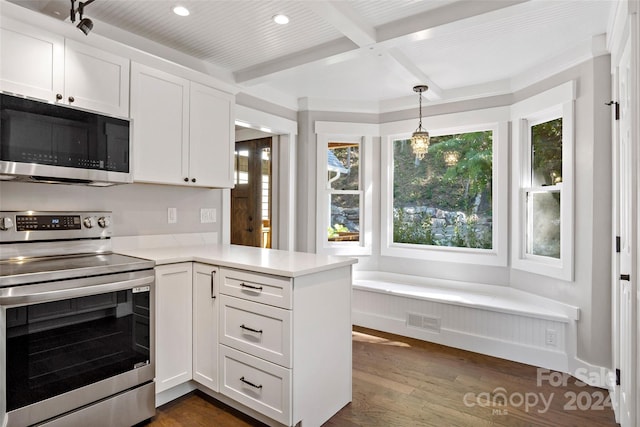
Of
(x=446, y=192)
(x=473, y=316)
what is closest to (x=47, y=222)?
(x=473, y=316)

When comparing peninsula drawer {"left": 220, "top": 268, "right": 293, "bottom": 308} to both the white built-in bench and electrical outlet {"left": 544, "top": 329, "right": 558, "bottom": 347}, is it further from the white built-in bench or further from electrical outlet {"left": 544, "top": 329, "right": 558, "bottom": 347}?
electrical outlet {"left": 544, "top": 329, "right": 558, "bottom": 347}

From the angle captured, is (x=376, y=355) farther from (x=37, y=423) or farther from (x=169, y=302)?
(x=37, y=423)

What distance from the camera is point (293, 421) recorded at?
1927mm

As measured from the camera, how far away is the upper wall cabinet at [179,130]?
2.47 m

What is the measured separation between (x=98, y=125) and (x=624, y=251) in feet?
9.91

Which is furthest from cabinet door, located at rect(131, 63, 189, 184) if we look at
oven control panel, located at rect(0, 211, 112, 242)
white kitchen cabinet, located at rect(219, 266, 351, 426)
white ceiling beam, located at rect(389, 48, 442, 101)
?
white ceiling beam, located at rect(389, 48, 442, 101)

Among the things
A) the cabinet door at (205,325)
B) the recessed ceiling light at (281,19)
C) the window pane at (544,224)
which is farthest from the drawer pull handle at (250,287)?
the window pane at (544,224)

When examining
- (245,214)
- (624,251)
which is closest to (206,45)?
(245,214)

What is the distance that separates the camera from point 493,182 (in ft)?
12.2

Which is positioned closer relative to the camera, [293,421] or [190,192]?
[293,421]

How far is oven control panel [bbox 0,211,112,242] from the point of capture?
6.79 feet

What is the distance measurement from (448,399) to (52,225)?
2.73 meters

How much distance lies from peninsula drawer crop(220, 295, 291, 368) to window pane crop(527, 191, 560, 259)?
8.43ft

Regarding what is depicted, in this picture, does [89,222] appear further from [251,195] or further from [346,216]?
[346,216]
